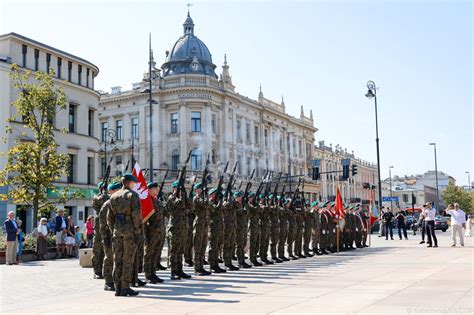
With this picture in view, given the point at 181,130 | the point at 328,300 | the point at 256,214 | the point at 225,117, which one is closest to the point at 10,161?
the point at 256,214

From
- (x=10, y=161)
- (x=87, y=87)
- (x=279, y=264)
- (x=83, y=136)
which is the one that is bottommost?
(x=279, y=264)

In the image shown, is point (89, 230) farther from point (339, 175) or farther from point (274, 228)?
point (339, 175)

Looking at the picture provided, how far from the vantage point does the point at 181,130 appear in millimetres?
55156

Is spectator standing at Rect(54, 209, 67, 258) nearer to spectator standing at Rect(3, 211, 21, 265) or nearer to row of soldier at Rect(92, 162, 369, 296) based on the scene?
spectator standing at Rect(3, 211, 21, 265)

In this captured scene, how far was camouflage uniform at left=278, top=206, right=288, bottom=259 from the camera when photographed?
17.0m

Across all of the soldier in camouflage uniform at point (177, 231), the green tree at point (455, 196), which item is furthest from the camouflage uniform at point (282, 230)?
the green tree at point (455, 196)

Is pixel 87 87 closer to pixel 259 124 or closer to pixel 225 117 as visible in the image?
pixel 225 117

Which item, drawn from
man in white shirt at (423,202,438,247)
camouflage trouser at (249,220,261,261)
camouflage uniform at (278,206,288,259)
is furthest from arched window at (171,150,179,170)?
camouflage trouser at (249,220,261,261)

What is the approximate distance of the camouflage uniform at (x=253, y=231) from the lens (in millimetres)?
15317

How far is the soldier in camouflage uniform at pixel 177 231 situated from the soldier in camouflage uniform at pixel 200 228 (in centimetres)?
59

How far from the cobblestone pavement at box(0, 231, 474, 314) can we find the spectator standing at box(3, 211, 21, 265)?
367 centimetres

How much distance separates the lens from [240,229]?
48.5 feet

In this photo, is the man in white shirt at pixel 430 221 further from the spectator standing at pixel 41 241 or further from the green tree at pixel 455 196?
the green tree at pixel 455 196

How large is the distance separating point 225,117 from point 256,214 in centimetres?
4307
